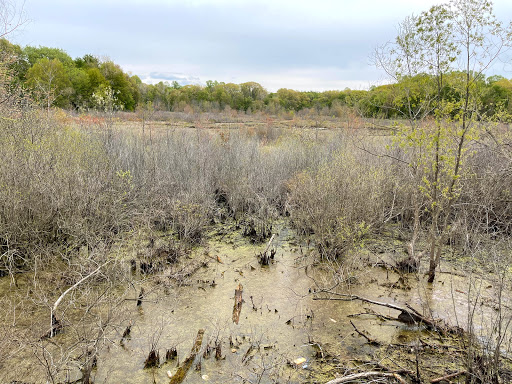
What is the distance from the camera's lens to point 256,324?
3.93 meters

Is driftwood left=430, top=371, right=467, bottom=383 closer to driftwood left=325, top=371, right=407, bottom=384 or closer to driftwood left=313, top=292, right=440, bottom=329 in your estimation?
driftwood left=325, top=371, right=407, bottom=384

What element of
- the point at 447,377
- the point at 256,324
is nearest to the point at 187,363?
the point at 256,324

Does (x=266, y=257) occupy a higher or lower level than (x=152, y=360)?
higher

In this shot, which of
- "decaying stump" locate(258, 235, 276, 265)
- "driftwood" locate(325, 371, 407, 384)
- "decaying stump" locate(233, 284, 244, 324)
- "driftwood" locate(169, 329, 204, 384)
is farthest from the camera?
"decaying stump" locate(258, 235, 276, 265)

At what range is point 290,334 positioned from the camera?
3740 mm

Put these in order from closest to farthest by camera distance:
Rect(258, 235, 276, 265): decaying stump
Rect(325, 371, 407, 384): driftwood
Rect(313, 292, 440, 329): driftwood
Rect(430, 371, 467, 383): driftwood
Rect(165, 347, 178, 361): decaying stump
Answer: Rect(325, 371, 407, 384): driftwood < Rect(430, 371, 467, 383): driftwood < Rect(165, 347, 178, 361): decaying stump < Rect(313, 292, 440, 329): driftwood < Rect(258, 235, 276, 265): decaying stump

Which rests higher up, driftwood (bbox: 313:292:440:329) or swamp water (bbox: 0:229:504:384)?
driftwood (bbox: 313:292:440:329)

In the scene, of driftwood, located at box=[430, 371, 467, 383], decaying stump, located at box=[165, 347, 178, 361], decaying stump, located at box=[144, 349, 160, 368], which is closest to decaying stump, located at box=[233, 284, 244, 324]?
decaying stump, located at box=[165, 347, 178, 361]

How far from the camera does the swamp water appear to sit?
3.12 m

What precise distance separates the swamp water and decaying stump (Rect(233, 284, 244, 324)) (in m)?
0.04

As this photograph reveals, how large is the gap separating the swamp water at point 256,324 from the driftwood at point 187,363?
0.12 ft

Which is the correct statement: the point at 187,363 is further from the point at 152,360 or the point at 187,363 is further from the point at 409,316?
the point at 409,316

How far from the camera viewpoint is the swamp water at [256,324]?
10.3ft

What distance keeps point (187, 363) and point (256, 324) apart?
0.95m
